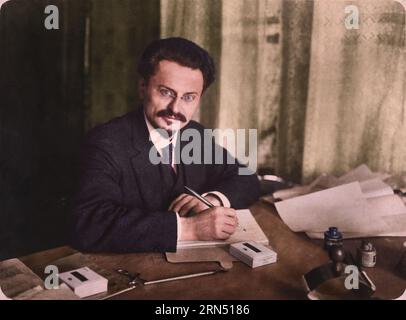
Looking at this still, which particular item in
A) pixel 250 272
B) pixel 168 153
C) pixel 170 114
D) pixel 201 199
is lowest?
pixel 250 272

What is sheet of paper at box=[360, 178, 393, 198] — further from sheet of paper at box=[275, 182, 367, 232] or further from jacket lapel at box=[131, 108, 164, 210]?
jacket lapel at box=[131, 108, 164, 210]

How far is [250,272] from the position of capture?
1.12 meters

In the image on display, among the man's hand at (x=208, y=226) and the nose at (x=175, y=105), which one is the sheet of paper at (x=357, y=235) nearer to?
the man's hand at (x=208, y=226)

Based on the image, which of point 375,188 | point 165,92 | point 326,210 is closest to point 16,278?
point 165,92

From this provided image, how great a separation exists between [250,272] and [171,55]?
25.4 inches

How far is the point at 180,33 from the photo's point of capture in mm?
1420

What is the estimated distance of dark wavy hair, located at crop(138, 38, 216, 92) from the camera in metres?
1.36

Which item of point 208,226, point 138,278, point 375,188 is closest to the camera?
point 138,278

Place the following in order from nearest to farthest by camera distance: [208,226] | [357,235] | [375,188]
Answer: [208,226], [357,235], [375,188]

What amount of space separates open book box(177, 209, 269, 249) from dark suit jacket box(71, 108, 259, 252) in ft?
0.17

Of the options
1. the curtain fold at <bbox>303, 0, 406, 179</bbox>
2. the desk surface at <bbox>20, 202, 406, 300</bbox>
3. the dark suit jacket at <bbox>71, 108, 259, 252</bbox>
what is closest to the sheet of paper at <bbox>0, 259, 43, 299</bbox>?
the desk surface at <bbox>20, 202, 406, 300</bbox>

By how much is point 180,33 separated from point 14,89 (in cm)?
50

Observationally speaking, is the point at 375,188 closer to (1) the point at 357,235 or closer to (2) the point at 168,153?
(1) the point at 357,235
